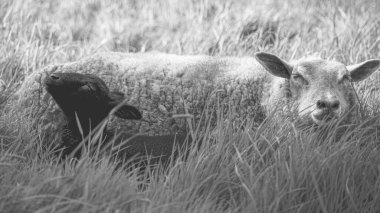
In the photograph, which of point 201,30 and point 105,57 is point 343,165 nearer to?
point 105,57

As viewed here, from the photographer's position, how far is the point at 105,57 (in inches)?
235

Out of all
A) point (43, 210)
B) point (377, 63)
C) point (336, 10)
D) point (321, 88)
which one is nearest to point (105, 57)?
point (321, 88)

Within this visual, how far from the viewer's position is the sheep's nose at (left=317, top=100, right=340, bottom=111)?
4949 millimetres

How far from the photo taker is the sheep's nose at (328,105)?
4.95 metres

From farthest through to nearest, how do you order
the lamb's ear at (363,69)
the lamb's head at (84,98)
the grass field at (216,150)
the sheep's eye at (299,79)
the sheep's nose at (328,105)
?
the lamb's ear at (363,69)
the sheep's eye at (299,79)
the sheep's nose at (328,105)
the lamb's head at (84,98)
the grass field at (216,150)

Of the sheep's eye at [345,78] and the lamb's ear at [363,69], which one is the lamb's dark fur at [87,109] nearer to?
the sheep's eye at [345,78]

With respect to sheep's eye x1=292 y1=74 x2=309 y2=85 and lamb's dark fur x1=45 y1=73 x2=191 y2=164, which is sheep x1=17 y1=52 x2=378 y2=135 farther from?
lamb's dark fur x1=45 y1=73 x2=191 y2=164

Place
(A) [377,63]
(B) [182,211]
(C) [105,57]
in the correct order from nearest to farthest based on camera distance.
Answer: (B) [182,211]
(A) [377,63]
(C) [105,57]

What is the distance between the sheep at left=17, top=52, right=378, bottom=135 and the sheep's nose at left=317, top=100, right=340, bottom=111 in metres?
0.22

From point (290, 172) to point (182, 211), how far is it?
0.77 metres

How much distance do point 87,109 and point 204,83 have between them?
136 cm

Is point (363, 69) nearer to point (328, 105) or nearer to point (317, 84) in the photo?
point (317, 84)

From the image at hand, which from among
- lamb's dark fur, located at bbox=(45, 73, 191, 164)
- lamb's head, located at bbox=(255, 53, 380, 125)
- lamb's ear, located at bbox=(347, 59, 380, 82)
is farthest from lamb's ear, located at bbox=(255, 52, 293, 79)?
lamb's dark fur, located at bbox=(45, 73, 191, 164)

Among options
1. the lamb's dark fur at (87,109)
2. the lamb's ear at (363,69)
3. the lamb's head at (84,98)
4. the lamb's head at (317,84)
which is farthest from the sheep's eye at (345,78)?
the lamb's head at (84,98)
